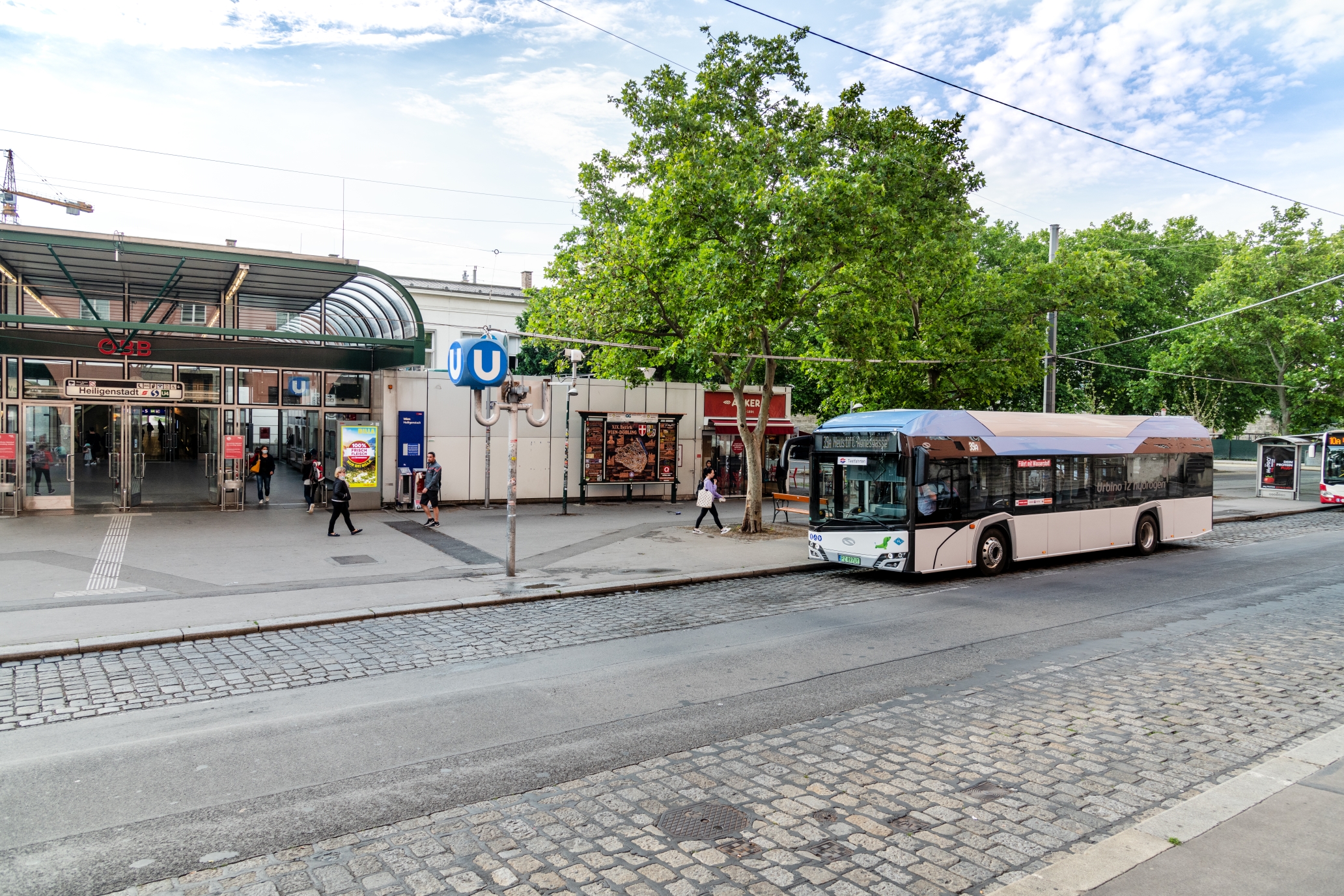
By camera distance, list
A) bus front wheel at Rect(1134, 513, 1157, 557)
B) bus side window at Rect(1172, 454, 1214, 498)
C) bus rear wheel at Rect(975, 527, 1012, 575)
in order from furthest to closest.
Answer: bus side window at Rect(1172, 454, 1214, 498)
bus front wheel at Rect(1134, 513, 1157, 557)
bus rear wheel at Rect(975, 527, 1012, 575)

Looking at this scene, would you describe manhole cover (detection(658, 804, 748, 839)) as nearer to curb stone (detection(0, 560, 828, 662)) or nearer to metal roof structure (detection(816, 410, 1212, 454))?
curb stone (detection(0, 560, 828, 662))

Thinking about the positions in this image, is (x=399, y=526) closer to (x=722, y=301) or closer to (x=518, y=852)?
(x=722, y=301)

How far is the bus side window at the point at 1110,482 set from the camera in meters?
16.7

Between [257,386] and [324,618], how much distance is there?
1420cm

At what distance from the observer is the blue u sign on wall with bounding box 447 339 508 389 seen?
42.1ft

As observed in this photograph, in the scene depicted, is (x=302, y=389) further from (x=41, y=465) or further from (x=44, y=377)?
(x=41, y=465)

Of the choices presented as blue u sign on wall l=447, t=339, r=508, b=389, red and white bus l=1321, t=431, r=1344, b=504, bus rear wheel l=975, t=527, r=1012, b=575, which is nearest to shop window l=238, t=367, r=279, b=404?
blue u sign on wall l=447, t=339, r=508, b=389

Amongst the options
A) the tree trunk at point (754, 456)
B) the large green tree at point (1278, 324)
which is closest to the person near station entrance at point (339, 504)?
the tree trunk at point (754, 456)

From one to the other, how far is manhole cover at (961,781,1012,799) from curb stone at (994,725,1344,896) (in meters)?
0.77

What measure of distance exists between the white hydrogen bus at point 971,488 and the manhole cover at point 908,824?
28.8 ft

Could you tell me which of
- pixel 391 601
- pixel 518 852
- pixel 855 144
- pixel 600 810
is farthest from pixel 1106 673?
pixel 855 144

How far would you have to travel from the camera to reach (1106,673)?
27.7 feet

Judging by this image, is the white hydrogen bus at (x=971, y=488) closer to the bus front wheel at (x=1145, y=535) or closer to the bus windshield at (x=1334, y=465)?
the bus front wheel at (x=1145, y=535)

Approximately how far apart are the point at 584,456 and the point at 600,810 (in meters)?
20.5
